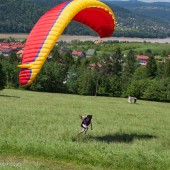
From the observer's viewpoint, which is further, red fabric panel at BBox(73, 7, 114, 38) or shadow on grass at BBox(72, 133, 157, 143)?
red fabric panel at BBox(73, 7, 114, 38)

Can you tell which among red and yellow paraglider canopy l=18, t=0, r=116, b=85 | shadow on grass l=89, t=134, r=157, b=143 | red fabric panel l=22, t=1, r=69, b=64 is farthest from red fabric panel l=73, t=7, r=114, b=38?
shadow on grass l=89, t=134, r=157, b=143

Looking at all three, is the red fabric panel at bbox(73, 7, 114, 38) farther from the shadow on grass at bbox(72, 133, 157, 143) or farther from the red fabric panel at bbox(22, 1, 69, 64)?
the shadow on grass at bbox(72, 133, 157, 143)

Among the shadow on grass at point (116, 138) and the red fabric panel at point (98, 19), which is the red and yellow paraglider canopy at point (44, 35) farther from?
the shadow on grass at point (116, 138)

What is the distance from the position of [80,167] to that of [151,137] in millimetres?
7747

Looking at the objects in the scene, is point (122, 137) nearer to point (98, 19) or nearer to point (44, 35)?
point (98, 19)

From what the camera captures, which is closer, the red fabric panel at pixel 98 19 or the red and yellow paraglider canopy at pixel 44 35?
the red and yellow paraglider canopy at pixel 44 35

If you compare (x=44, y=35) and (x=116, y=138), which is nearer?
(x=44, y=35)

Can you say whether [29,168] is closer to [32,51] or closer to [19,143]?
[19,143]

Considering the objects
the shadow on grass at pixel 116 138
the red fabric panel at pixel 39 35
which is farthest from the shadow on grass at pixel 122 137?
the red fabric panel at pixel 39 35

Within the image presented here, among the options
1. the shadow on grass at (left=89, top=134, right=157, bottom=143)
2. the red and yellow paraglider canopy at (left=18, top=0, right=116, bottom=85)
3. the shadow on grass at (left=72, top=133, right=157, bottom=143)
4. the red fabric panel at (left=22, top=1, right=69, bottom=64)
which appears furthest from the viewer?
the shadow on grass at (left=89, top=134, right=157, bottom=143)

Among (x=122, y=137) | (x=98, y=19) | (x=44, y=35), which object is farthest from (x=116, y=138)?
(x=44, y=35)

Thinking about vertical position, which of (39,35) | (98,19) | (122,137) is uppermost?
(98,19)

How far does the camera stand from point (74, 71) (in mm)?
83312

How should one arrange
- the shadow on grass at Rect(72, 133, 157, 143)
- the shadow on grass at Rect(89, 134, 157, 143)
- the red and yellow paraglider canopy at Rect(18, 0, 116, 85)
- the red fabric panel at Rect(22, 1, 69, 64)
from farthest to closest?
1. the shadow on grass at Rect(89, 134, 157, 143)
2. the shadow on grass at Rect(72, 133, 157, 143)
3. the red fabric panel at Rect(22, 1, 69, 64)
4. the red and yellow paraglider canopy at Rect(18, 0, 116, 85)
